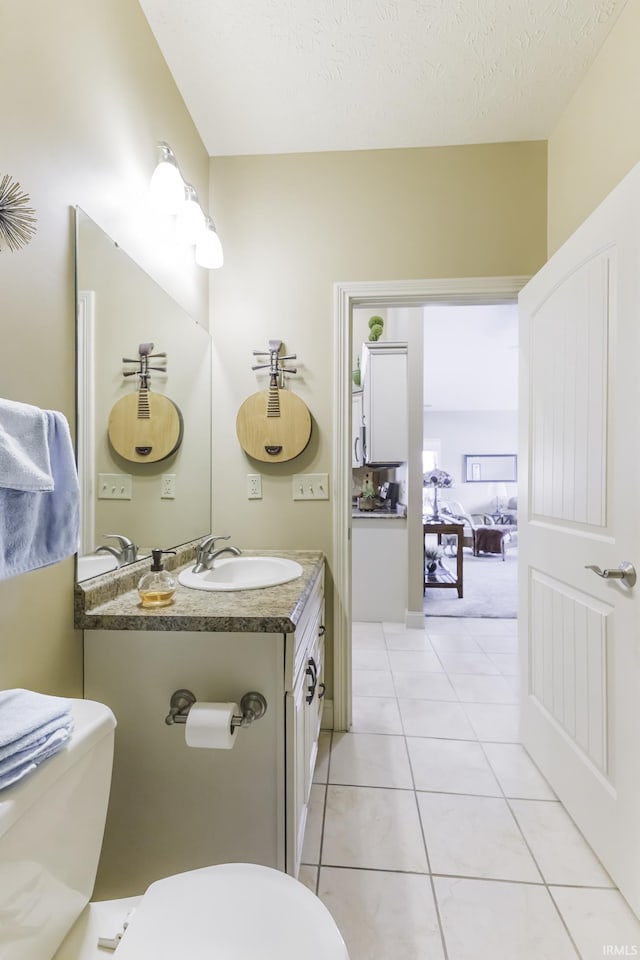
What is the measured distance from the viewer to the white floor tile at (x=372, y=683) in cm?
242

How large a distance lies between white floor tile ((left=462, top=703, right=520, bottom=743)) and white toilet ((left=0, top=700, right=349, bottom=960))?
1547mm

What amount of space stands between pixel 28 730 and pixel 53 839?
20 centimetres

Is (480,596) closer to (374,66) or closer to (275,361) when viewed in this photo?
(275,361)

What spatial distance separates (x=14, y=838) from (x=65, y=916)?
0.25 m

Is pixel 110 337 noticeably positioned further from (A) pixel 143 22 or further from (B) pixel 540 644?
(B) pixel 540 644

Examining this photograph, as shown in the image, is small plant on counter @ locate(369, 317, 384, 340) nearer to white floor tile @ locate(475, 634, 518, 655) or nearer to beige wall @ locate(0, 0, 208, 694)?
white floor tile @ locate(475, 634, 518, 655)

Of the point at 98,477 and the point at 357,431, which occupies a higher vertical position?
the point at 357,431

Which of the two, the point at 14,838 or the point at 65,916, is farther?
the point at 65,916

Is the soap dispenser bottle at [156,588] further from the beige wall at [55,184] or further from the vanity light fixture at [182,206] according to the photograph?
the vanity light fixture at [182,206]

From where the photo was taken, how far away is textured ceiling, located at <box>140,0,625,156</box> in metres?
1.44

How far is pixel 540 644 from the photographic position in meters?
1.80

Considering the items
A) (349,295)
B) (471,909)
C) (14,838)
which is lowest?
(471,909)

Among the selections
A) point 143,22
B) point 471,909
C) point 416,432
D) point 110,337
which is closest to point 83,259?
point 110,337

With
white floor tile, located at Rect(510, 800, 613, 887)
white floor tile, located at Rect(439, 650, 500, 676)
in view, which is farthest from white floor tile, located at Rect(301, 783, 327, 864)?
white floor tile, located at Rect(439, 650, 500, 676)
